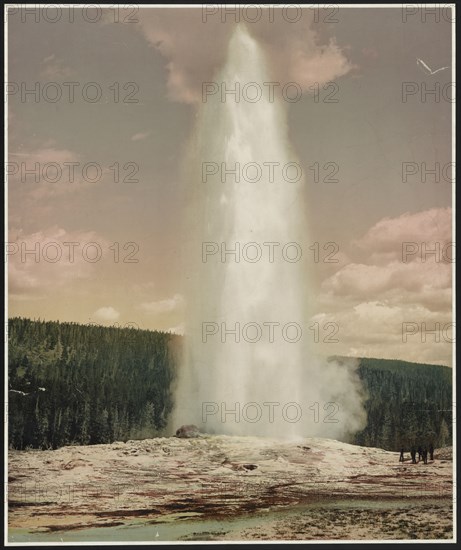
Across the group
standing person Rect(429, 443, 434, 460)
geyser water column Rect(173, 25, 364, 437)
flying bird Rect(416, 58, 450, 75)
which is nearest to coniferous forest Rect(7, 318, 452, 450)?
standing person Rect(429, 443, 434, 460)

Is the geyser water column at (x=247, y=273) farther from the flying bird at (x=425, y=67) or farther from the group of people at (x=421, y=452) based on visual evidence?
the flying bird at (x=425, y=67)

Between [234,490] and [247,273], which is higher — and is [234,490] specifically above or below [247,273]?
below

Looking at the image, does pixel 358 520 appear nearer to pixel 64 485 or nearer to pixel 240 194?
pixel 64 485

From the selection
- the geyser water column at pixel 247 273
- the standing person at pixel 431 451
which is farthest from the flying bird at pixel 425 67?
the standing person at pixel 431 451

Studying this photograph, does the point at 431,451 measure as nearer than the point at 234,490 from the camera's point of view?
No

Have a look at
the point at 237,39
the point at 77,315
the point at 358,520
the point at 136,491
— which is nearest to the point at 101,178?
the point at 77,315

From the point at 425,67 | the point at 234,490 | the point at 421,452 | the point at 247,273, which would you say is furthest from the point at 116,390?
the point at 425,67

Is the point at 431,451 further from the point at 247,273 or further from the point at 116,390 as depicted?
the point at 116,390
